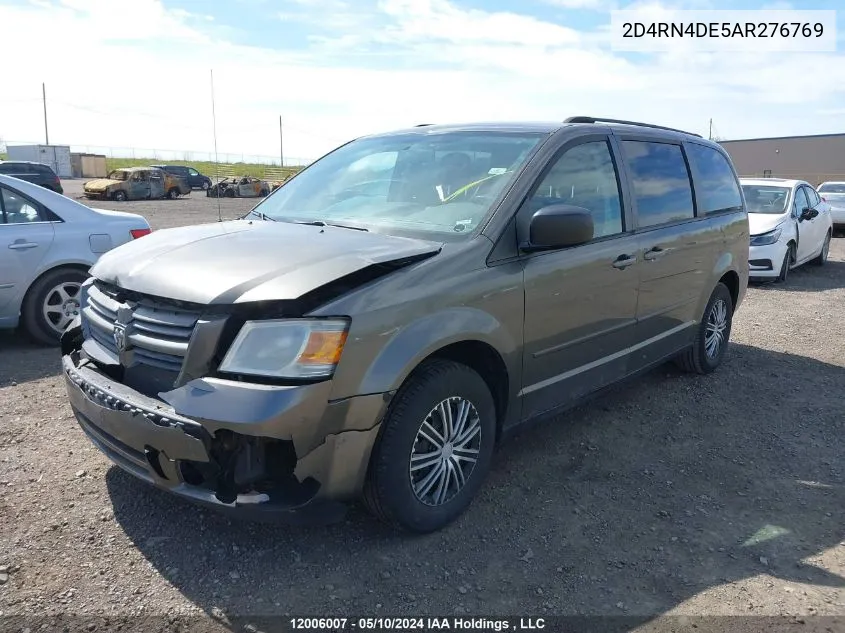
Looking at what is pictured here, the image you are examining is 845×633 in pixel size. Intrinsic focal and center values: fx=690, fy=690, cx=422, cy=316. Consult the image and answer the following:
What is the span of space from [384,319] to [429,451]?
711 mm

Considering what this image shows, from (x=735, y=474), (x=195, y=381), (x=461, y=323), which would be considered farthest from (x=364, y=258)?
(x=735, y=474)

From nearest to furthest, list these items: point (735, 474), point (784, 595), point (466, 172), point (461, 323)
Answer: point (784, 595), point (461, 323), point (466, 172), point (735, 474)

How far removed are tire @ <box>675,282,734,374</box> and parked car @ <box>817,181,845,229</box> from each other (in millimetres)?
13543

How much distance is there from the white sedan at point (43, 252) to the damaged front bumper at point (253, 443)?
376cm

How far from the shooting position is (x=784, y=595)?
2850mm

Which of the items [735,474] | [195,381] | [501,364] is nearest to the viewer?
[195,381]

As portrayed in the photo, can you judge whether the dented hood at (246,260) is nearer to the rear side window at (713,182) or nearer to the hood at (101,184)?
the rear side window at (713,182)

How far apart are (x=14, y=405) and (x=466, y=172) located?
3.50 m

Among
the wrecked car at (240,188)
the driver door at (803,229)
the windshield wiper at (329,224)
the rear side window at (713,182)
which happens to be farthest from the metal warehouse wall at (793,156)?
the windshield wiper at (329,224)

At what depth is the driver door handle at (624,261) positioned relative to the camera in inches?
159

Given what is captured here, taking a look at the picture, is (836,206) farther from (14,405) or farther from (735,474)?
(14,405)

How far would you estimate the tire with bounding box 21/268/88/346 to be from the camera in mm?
6023

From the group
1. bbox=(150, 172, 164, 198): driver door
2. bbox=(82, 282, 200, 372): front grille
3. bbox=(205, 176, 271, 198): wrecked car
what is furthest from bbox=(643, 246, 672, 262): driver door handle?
bbox=(205, 176, 271, 198): wrecked car

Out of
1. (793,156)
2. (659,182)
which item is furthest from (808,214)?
(793,156)
